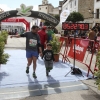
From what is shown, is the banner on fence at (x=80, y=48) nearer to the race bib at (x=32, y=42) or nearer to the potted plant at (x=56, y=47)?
the race bib at (x=32, y=42)

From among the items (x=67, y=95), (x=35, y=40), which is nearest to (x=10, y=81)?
(x=35, y=40)

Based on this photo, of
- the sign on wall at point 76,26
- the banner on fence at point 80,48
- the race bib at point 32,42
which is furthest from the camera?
the banner on fence at point 80,48

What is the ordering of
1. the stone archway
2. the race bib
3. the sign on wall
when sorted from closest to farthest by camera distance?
the race bib < the sign on wall < the stone archway

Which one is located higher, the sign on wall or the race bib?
the sign on wall

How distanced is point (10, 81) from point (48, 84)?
1125mm

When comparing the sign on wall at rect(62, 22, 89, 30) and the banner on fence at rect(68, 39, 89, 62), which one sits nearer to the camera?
the sign on wall at rect(62, 22, 89, 30)

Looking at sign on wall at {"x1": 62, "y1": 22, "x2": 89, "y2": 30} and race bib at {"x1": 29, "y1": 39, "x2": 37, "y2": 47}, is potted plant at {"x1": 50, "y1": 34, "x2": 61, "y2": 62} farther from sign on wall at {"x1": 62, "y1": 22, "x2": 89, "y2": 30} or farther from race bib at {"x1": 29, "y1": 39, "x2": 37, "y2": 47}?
race bib at {"x1": 29, "y1": 39, "x2": 37, "y2": 47}

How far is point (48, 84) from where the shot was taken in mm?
5898

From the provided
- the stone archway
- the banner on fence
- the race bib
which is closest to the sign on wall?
the banner on fence

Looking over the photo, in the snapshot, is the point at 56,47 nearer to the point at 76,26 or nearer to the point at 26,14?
the point at 76,26

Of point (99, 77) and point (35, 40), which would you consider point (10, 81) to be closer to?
point (35, 40)

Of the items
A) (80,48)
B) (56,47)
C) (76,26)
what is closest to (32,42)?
(76,26)

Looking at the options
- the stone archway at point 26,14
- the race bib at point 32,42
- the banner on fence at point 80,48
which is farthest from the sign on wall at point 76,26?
the stone archway at point 26,14

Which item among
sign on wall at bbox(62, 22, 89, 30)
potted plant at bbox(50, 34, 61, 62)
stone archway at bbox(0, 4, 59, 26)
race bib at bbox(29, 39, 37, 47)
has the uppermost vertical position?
stone archway at bbox(0, 4, 59, 26)
